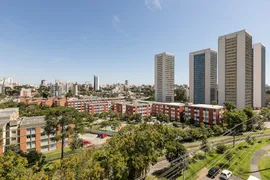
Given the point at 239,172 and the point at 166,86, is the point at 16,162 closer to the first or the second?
the point at 239,172

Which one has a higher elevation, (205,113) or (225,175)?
(205,113)

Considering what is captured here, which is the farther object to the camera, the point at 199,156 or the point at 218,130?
the point at 218,130

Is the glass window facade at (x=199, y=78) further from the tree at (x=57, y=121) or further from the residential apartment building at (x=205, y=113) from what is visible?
the tree at (x=57, y=121)

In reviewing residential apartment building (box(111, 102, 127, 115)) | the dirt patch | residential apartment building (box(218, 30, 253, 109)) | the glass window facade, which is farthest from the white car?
the glass window facade

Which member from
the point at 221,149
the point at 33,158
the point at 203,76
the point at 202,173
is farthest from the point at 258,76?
the point at 33,158

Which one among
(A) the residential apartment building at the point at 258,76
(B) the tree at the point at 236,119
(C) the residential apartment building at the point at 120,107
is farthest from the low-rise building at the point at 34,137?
(A) the residential apartment building at the point at 258,76

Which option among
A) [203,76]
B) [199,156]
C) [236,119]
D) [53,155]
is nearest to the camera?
[199,156]

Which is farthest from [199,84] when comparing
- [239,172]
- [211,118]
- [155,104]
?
[239,172]

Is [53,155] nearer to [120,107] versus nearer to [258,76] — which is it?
[120,107]
